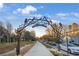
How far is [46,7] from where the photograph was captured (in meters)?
3.35

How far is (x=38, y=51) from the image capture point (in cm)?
335

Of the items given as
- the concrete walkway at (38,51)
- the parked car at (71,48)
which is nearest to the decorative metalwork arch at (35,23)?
the concrete walkway at (38,51)

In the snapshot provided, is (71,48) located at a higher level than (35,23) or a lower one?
lower

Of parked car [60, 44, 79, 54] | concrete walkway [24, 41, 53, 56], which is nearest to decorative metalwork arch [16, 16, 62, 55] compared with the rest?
concrete walkway [24, 41, 53, 56]

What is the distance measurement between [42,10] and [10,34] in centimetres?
46

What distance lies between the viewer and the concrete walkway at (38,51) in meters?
3.32

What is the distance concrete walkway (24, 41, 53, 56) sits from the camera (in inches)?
131

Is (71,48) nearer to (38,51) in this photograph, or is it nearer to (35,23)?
(38,51)

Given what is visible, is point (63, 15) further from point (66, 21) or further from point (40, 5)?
point (40, 5)

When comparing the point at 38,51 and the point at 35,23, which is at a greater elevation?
Answer: the point at 35,23

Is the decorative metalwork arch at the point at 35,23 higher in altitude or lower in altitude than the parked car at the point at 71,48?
higher

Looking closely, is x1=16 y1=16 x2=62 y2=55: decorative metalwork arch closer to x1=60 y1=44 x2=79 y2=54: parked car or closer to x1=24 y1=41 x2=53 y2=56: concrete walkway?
x1=24 y1=41 x2=53 y2=56: concrete walkway

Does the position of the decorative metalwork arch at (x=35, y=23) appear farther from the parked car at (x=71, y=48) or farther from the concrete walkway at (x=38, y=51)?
the parked car at (x=71, y=48)

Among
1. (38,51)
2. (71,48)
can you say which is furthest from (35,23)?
(71,48)
